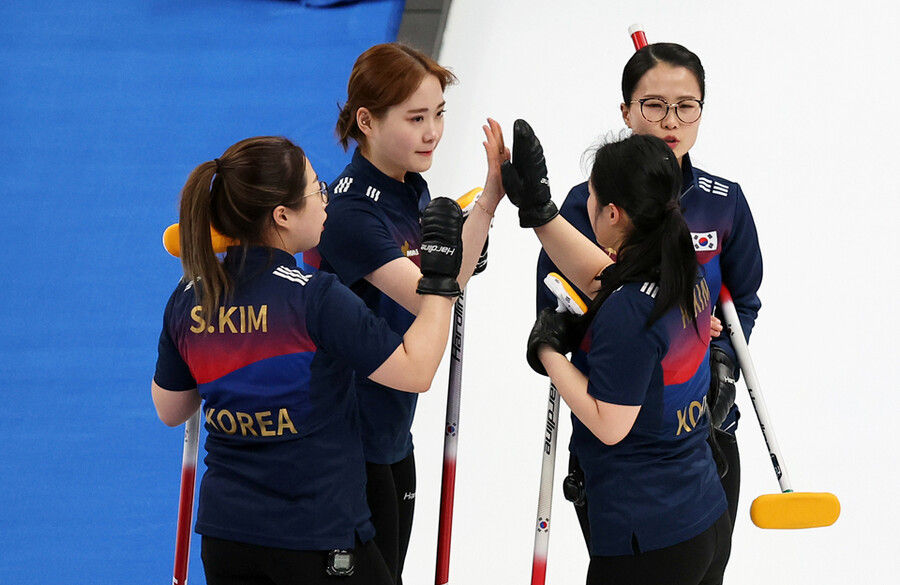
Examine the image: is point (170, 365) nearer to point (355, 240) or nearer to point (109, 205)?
point (355, 240)

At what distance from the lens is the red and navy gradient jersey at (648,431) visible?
181cm

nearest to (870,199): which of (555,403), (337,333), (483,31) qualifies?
(483,31)

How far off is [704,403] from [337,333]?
0.75 m

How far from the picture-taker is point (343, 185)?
2.27 meters

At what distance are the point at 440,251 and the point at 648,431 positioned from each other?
510 millimetres

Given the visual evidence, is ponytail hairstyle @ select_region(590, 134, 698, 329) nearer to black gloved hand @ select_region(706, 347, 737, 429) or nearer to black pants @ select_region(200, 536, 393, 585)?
black gloved hand @ select_region(706, 347, 737, 429)

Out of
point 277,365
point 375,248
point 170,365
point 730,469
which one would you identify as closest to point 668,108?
point 375,248

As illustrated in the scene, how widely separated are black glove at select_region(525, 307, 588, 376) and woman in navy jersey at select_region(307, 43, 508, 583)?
329 millimetres

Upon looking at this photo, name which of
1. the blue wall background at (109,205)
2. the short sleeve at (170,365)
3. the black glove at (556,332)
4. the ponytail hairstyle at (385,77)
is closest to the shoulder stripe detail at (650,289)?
the black glove at (556,332)

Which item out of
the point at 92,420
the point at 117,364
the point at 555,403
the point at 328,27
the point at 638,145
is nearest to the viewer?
the point at 638,145

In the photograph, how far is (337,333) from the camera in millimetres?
1766

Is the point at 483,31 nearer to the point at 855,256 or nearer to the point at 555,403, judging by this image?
the point at 855,256

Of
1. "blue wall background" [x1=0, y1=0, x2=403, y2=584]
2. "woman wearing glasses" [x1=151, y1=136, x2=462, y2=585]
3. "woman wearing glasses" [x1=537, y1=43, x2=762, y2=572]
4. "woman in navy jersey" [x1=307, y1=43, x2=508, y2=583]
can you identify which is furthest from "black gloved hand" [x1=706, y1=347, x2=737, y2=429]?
"blue wall background" [x1=0, y1=0, x2=403, y2=584]

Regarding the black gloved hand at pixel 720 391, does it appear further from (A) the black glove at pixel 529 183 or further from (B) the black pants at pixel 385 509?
(B) the black pants at pixel 385 509
